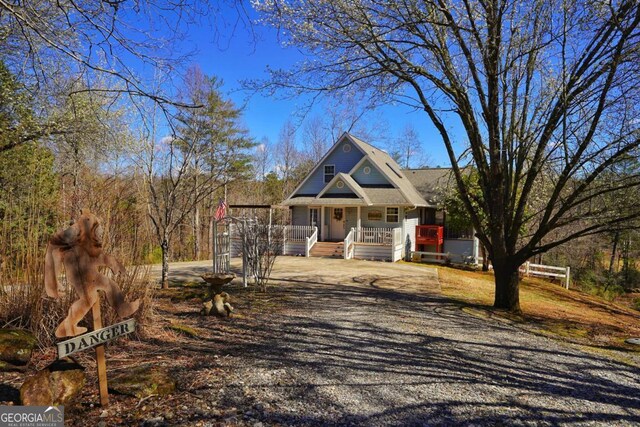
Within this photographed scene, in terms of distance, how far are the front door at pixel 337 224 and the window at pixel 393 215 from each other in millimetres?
2675

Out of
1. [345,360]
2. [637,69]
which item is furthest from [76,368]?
[637,69]

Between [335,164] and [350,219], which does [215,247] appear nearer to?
[350,219]

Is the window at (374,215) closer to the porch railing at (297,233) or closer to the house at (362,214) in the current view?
the house at (362,214)

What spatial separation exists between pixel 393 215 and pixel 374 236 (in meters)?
2.01

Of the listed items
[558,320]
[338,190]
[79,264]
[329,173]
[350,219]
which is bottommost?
[558,320]

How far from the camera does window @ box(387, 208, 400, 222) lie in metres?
19.8

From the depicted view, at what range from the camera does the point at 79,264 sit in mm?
3238

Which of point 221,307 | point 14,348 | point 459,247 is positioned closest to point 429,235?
point 459,247

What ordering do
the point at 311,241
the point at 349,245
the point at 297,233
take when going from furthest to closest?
the point at 297,233 < the point at 311,241 < the point at 349,245

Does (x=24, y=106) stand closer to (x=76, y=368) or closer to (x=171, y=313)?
(x=171, y=313)

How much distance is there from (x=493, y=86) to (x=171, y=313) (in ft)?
27.4

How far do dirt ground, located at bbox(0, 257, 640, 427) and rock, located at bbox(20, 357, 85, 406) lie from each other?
0.49ft

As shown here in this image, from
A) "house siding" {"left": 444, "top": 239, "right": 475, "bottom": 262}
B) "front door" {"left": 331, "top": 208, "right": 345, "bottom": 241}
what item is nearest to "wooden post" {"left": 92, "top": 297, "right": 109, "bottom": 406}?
"front door" {"left": 331, "top": 208, "right": 345, "bottom": 241}

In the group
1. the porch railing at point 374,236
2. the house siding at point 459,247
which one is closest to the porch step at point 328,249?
the porch railing at point 374,236
